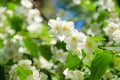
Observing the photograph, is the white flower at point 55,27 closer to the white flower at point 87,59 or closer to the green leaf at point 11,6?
the white flower at point 87,59

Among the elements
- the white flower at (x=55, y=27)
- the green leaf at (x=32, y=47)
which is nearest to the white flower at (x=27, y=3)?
the green leaf at (x=32, y=47)

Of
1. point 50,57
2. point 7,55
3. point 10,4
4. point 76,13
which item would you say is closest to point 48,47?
point 50,57

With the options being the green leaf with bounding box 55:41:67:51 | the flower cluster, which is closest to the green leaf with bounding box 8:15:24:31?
the flower cluster

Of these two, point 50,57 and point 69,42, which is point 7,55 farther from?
point 69,42

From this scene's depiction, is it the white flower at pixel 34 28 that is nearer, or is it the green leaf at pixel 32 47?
the green leaf at pixel 32 47

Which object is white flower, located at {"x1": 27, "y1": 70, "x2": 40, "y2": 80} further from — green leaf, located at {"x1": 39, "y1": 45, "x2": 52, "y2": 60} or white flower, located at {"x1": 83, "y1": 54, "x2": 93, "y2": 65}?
green leaf, located at {"x1": 39, "y1": 45, "x2": 52, "y2": 60}

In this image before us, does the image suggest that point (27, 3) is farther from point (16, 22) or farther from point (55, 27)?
point (55, 27)
